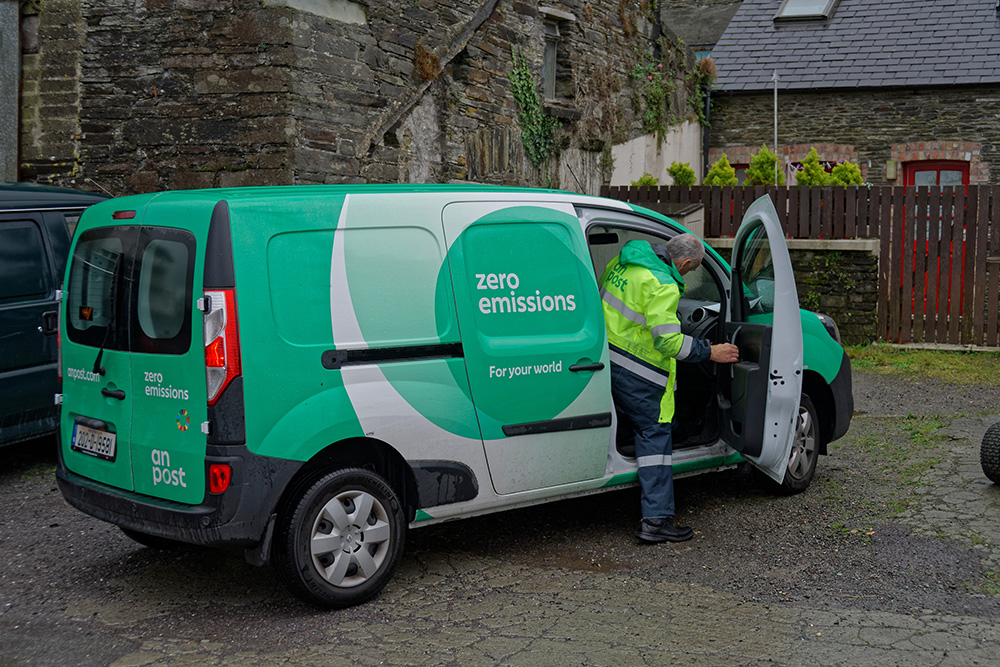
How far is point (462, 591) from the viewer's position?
476cm

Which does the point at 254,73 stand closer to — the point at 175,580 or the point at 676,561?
the point at 175,580

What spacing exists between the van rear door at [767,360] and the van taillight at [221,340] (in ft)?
9.01

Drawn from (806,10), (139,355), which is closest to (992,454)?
(139,355)

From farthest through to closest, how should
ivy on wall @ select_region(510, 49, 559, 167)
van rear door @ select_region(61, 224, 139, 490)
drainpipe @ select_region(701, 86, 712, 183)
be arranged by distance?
1. drainpipe @ select_region(701, 86, 712, 183)
2. ivy on wall @ select_region(510, 49, 559, 167)
3. van rear door @ select_region(61, 224, 139, 490)

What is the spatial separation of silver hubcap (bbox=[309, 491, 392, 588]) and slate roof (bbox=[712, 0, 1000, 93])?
19449mm

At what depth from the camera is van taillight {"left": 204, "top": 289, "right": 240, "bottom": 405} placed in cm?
417

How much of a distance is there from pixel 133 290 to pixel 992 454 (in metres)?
4.98

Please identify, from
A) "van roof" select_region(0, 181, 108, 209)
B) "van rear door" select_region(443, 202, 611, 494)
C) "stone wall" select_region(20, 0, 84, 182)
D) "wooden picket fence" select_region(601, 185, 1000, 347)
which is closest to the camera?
"van rear door" select_region(443, 202, 611, 494)

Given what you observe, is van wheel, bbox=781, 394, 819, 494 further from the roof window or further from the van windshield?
the roof window

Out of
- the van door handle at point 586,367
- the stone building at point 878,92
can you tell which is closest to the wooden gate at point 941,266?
the van door handle at point 586,367

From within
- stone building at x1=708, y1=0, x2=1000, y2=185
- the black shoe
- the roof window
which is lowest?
the black shoe

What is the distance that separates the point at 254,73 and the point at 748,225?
5293mm

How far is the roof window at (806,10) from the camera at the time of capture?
23.7 m

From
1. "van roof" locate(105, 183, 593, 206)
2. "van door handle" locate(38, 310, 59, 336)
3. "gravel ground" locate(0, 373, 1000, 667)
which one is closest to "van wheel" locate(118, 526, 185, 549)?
"gravel ground" locate(0, 373, 1000, 667)
